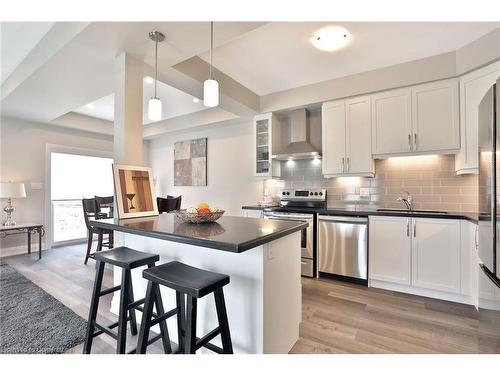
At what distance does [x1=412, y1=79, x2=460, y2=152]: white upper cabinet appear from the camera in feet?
8.82

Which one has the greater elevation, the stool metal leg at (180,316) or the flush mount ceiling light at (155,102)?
the flush mount ceiling light at (155,102)

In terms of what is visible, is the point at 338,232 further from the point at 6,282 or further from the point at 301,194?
the point at 6,282

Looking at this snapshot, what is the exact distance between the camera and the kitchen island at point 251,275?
4.72 feet

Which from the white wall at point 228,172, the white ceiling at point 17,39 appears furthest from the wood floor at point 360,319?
the white ceiling at point 17,39

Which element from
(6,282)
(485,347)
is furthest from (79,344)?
(485,347)

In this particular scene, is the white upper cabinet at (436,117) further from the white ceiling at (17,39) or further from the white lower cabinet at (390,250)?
the white ceiling at (17,39)

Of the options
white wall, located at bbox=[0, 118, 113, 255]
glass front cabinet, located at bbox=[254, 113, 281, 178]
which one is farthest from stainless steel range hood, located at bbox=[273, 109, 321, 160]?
white wall, located at bbox=[0, 118, 113, 255]

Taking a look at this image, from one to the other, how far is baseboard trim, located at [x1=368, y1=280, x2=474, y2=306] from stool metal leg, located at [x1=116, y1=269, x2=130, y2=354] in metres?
2.60

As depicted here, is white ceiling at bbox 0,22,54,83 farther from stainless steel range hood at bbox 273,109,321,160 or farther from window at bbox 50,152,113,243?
stainless steel range hood at bbox 273,109,321,160

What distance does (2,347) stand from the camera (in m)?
1.81

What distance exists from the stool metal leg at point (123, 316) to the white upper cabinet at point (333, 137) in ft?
9.03

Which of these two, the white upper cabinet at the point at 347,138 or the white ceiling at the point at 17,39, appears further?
the white upper cabinet at the point at 347,138

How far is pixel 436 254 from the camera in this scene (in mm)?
2600
